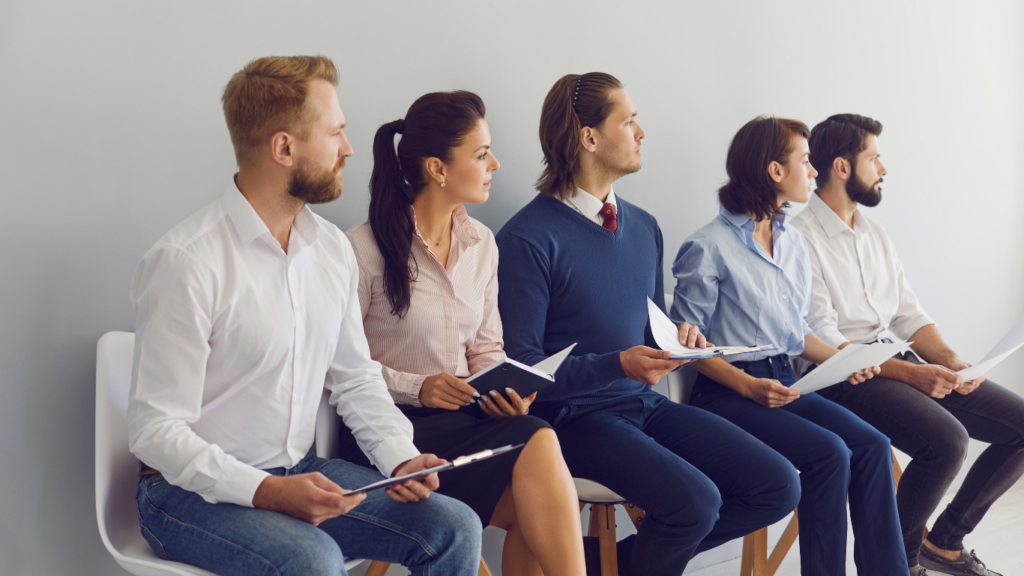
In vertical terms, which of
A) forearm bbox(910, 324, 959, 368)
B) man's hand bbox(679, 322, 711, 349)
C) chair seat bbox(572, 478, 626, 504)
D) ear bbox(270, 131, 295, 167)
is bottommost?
chair seat bbox(572, 478, 626, 504)

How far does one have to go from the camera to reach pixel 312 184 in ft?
4.91

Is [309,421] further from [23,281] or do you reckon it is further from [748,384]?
[748,384]

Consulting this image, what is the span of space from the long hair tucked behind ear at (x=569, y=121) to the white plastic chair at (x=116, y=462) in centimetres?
116

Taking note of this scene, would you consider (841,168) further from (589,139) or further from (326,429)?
(326,429)

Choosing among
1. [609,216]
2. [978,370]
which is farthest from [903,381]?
[609,216]

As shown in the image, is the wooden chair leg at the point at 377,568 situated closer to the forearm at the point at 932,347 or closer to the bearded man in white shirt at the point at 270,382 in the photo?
the bearded man in white shirt at the point at 270,382

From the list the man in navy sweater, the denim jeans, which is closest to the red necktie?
the man in navy sweater

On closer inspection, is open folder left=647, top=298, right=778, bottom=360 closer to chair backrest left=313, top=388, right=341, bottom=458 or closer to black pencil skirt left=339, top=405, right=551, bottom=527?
black pencil skirt left=339, top=405, right=551, bottom=527

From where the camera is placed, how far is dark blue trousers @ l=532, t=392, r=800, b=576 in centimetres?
174

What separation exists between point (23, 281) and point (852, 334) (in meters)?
2.52

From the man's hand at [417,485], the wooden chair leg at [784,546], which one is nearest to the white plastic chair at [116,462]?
the man's hand at [417,485]

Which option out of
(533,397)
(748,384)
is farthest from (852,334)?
(533,397)

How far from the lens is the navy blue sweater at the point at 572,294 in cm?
196

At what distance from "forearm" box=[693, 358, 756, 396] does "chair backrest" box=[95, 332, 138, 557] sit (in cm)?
152
